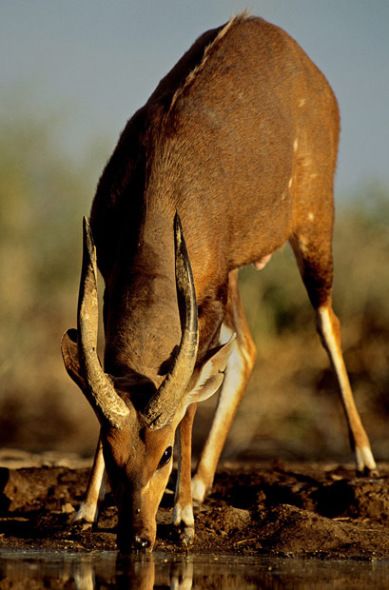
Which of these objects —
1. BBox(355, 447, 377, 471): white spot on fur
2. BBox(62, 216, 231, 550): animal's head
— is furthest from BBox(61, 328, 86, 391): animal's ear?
BBox(355, 447, 377, 471): white spot on fur

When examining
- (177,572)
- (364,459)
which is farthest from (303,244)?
(177,572)

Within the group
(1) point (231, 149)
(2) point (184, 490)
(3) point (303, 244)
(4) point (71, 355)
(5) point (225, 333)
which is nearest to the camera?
(4) point (71, 355)

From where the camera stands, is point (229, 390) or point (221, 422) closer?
point (221, 422)

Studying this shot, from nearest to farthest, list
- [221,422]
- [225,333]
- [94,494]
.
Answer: [94,494] → [221,422] → [225,333]

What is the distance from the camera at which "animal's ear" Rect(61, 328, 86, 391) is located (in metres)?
9.35

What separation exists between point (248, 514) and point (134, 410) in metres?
1.79

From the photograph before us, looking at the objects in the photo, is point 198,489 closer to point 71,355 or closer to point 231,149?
point 71,355

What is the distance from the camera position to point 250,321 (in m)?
19.1

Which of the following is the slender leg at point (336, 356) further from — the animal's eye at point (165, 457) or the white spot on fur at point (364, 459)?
the animal's eye at point (165, 457)

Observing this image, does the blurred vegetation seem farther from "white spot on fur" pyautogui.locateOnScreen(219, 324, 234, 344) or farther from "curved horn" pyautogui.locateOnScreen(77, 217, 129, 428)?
"curved horn" pyautogui.locateOnScreen(77, 217, 129, 428)

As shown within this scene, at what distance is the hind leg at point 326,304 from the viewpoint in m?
12.9

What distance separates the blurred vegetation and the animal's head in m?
6.33

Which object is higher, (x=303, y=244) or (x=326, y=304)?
(x=303, y=244)

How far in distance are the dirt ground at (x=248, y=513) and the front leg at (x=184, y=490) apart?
7 cm
